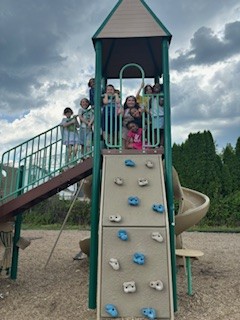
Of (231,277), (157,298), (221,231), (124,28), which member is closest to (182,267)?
(231,277)

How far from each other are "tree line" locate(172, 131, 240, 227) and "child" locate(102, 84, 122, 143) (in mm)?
12242

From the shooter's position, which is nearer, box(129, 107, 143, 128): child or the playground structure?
the playground structure

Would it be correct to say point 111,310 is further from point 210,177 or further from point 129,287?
point 210,177

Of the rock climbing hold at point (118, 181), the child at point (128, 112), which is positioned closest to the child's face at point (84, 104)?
the child at point (128, 112)

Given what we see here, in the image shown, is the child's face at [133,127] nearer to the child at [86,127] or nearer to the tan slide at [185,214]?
the child at [86,127]

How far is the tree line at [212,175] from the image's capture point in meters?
17.4

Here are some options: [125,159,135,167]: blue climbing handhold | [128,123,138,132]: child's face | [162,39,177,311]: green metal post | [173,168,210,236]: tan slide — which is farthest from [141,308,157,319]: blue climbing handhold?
[128,123,138,132]: child's face

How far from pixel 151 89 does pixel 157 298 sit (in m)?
3.72

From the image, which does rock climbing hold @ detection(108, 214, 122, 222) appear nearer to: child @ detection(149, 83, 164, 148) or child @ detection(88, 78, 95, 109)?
child @ detection(149, 83, 164, 148)

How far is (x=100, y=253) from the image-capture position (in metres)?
4.93

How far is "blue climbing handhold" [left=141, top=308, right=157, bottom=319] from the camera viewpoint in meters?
4.56

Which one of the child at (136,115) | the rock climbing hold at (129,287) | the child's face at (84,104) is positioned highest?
the child's face at (84,104)

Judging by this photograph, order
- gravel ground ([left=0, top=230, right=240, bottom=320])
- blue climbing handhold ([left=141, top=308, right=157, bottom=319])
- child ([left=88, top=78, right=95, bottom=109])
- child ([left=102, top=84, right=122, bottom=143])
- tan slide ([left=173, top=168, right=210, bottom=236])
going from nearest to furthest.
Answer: blue climbing handhold ([left=141, top=308, right=157, bottom=319]) → gravel ground ([left=0, top=230, right=240, bottom=320]) → child ([left=102, top=84, right=122, bottom=143]) → tan slide ([left=173, top=168, right=210, bottom=236]) → child ([left=88, top=78, right=95, bottom=109])

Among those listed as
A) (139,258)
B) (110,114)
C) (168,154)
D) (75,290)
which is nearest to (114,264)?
(139,258)
